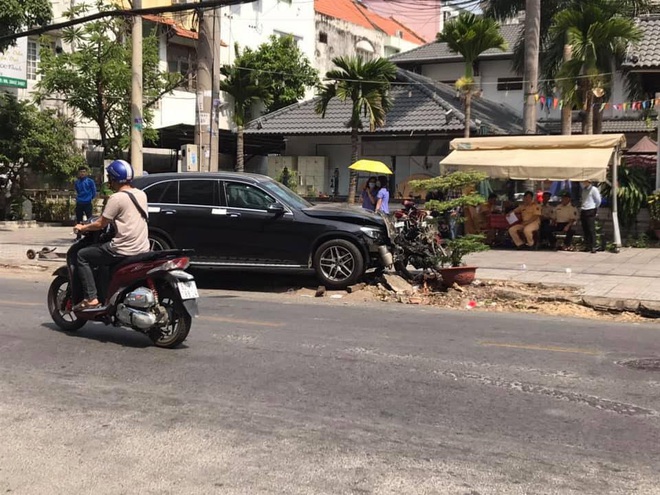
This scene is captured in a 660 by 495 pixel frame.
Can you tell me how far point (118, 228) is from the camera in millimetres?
6715

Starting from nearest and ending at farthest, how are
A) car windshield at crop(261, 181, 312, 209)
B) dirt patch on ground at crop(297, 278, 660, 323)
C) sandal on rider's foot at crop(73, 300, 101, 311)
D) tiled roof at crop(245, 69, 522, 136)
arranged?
sandal on rider's foot at crop(73, 300, 101, 311)
dirt patch on ground at crop(297, 278, 660, 323)
car windshield at crop(261, 181, 312, 209)
tiled roof at crop(245, 69, 522, 136)

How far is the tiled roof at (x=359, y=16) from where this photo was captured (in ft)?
158

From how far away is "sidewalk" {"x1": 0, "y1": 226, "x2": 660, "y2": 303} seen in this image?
10.9 m

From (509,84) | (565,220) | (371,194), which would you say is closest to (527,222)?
(565,220)

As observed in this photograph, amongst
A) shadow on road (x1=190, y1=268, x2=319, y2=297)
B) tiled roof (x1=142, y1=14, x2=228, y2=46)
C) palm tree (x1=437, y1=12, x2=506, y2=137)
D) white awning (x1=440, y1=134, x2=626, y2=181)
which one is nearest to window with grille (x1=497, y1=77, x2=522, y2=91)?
tiled roof (x1=142, y1=14, x2=228, y2=46)

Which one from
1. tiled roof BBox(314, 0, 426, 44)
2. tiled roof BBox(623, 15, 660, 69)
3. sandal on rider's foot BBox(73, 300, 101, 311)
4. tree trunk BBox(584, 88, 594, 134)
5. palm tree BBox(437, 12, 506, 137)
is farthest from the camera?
tiled roof BBox(314, 0, 426, 44)

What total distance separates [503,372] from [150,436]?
3.19 meters

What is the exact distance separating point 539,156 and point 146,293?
40.8ft

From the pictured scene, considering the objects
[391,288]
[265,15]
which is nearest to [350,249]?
[391,288]

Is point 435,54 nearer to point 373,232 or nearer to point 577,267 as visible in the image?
point 577,267

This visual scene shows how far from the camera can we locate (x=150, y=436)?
4566 millimetres

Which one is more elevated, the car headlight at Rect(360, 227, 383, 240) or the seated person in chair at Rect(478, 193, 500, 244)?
the seated person in chair at Rect(478, 193, 500, 244)

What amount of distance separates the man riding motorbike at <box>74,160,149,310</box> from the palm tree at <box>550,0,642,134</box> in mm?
14513

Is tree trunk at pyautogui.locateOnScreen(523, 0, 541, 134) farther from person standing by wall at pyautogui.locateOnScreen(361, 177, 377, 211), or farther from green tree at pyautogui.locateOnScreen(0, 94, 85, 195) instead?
green tree at pyautogui.locateOnScreen(0, 94, 85, 195)
